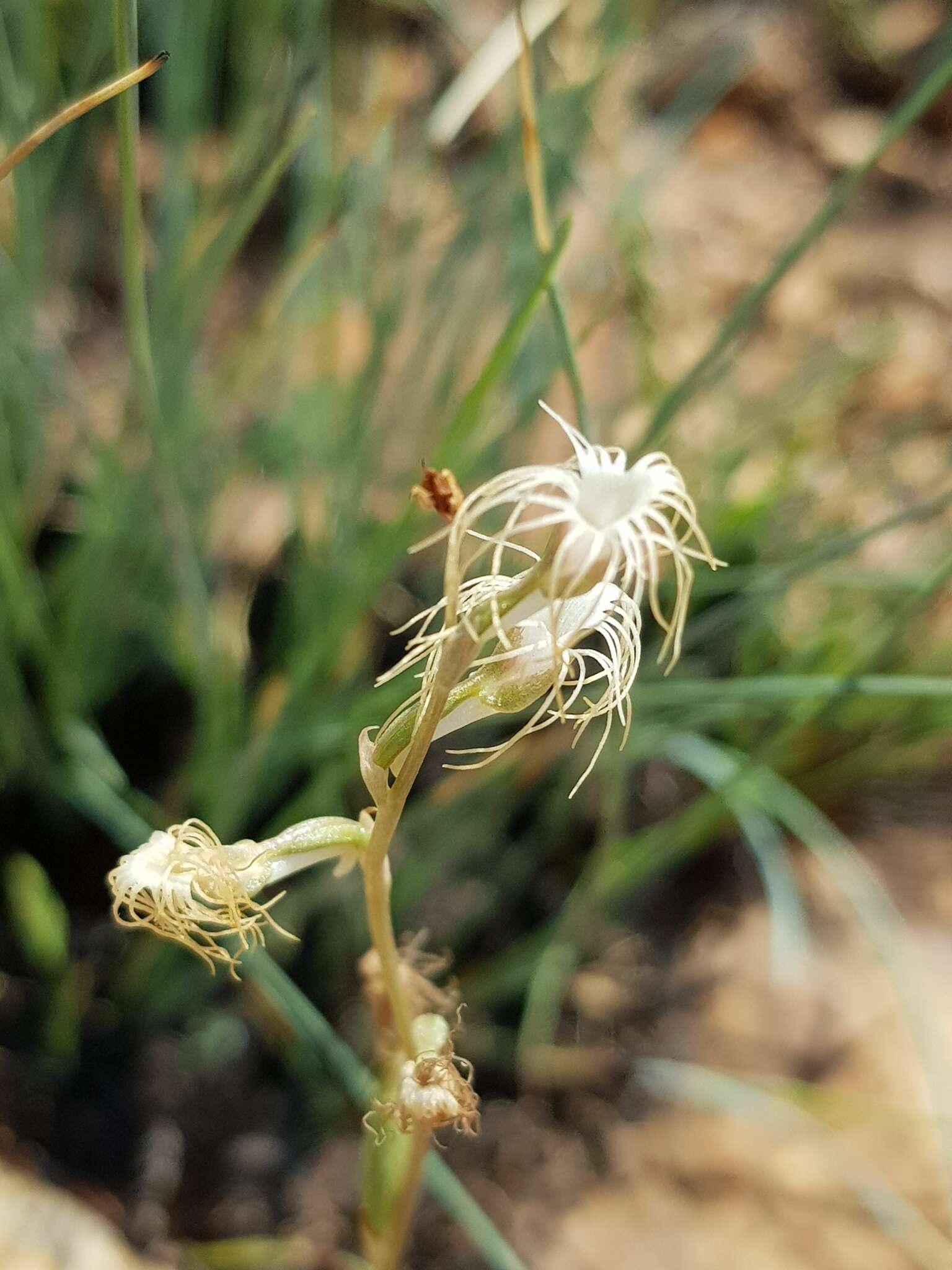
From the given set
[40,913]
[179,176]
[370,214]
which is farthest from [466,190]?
[40,913]

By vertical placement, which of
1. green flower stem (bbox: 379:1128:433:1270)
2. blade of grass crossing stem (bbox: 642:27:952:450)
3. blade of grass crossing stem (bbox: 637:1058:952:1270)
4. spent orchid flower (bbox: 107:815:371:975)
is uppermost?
blade of grass crossing stem (bbox: 642:27:952:450)

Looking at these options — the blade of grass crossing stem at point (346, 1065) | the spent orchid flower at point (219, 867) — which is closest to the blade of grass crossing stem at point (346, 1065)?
the blade of grass crossing stem at point (346, 1065)

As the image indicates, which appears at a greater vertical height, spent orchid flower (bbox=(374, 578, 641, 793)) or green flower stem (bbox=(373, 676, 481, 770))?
spent orchid flower (bbox=(374, 578, 641, 793))

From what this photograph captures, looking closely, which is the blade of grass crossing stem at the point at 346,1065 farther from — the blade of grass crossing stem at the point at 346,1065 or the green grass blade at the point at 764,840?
the green grass blade at the point at 764,840

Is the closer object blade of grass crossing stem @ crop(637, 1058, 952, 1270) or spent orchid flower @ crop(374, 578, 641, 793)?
spent orchid flower @ crop(374, 578, 641, 793)

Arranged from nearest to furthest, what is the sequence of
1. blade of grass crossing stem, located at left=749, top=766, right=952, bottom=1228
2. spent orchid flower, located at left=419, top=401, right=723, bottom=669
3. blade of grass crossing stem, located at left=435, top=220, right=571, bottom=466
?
spent orchid flower, located at left=419, top=401, right=723, bottom=669 → blade of grass crossing stem, located at left=435, top=220, right=571, bottom=466 → blade of grass crossing stem, located at left=749, top=766, right=952, bottom=1228

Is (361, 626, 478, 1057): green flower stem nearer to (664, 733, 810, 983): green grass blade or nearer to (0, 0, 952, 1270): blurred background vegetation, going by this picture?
(0, 0, 952, 1270): blurred background vegetation

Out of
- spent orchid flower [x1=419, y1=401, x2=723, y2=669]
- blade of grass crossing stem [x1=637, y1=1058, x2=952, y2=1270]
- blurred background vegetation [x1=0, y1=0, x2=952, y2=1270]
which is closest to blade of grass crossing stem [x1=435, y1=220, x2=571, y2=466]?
blurred background vegetation [x1=0, y1=0, x2=952, y2=1270]
